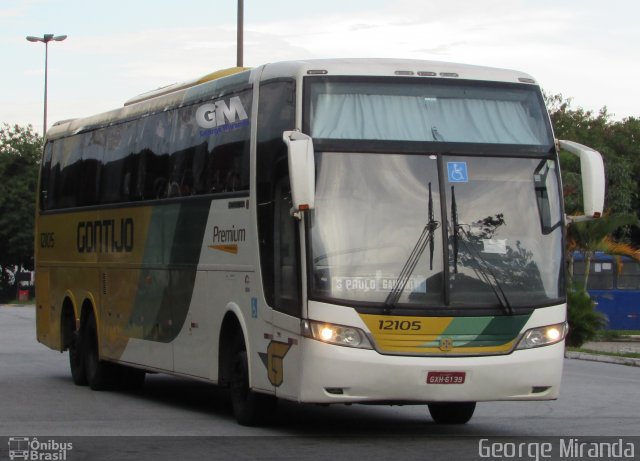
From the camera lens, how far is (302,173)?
11430 mm

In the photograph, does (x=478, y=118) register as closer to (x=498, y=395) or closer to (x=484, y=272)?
(x=484, y=272)

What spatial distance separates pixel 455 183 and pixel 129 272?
6.33m

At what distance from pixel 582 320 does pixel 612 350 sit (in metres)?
1.20

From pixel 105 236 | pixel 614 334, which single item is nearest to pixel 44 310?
pixel 105 236

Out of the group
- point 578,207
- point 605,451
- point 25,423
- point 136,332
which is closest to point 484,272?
point 605,451

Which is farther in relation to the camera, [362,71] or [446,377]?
[362,71]

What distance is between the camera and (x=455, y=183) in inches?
478

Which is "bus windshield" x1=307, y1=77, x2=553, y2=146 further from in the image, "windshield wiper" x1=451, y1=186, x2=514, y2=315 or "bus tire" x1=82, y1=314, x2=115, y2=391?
"bus tire" x1=82, y1=314, x2=115, y2=391

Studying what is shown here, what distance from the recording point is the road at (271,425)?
11430 millimetres

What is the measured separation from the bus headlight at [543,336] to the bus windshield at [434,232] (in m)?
0.24

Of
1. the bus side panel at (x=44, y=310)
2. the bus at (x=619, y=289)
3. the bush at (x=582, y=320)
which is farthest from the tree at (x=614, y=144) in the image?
the bus side panel at (x=44, y=310)

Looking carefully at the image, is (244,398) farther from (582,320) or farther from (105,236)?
(582,320)

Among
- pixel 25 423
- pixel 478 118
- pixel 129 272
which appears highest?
pixel 478 118

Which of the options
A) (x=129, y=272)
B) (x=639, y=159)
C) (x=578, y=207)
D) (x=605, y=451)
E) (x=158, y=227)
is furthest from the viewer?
(x=639, y=159)
